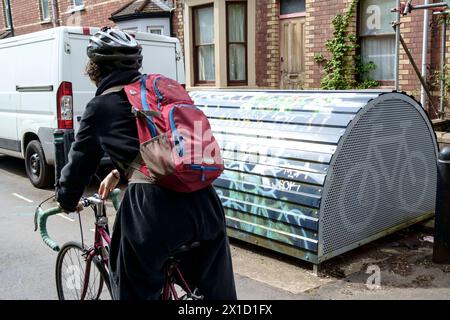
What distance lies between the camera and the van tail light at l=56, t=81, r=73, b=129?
7094 mm

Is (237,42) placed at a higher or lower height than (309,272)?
higher

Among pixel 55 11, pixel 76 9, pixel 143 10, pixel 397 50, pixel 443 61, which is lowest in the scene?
pixel 443 61

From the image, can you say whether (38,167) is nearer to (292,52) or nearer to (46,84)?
(46,84)

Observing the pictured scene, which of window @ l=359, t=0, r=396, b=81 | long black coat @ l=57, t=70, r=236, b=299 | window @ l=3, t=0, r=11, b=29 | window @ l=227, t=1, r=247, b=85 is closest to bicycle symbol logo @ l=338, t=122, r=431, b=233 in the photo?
long black coat @ l=57, t=70, r=236, b=299

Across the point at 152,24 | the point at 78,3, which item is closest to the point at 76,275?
the point at 152,24

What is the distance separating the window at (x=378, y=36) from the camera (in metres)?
9.72

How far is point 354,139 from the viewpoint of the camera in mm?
4426

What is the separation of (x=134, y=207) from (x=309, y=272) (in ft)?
8.38

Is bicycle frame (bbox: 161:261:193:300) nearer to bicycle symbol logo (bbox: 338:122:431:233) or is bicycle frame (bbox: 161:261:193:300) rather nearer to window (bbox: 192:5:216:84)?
bicycle symbol logo (bbox: 338:122:431:233)

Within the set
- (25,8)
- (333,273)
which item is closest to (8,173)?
(333,273)

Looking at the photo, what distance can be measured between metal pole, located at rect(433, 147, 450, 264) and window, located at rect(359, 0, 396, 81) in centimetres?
571

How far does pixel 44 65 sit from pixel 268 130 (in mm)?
4099

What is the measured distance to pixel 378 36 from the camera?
9930 millimetres
